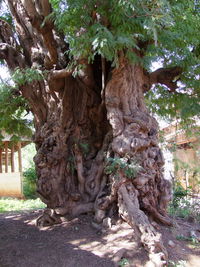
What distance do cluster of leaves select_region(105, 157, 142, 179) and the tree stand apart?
0.02 m

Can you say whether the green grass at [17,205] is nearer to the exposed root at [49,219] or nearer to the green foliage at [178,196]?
the exposed root at [49,219]

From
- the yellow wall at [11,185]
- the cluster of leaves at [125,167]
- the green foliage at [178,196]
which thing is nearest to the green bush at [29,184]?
the yellow wall at [11,185]

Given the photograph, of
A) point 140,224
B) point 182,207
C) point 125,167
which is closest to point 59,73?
point 125,167

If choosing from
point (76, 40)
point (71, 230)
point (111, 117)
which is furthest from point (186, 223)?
point (76, 40)

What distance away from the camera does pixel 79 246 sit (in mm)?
4246

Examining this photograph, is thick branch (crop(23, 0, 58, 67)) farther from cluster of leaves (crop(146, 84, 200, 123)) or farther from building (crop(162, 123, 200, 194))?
building (crop(162, 123, 200, 194))

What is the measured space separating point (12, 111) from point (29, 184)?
24.4 ft

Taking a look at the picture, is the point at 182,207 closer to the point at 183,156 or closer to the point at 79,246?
the point at 79,246

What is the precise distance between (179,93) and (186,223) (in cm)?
275

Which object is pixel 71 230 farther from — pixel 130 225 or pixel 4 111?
pixel 4 111

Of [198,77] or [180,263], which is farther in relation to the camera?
[198,77]

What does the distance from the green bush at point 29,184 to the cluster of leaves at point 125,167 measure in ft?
30.2

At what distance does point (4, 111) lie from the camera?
645 centimetres

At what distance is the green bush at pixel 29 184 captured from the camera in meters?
12.9
